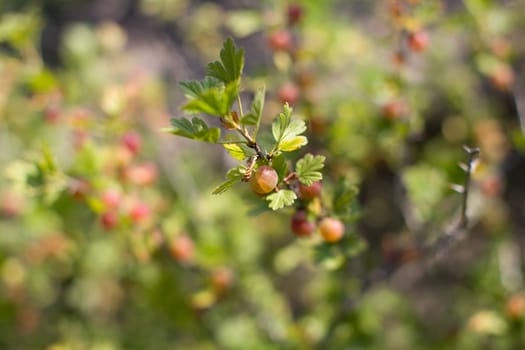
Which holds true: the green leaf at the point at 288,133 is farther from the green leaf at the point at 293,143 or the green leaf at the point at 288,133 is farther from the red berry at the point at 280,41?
the red berry at the point at 280,41

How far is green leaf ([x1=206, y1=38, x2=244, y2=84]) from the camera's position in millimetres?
801

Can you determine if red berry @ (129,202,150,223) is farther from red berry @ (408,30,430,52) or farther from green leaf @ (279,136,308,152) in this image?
red berry @ (408,30,430,52)

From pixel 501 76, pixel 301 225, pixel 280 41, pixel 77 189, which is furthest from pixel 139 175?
pixel 501 76

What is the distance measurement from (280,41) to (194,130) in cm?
78

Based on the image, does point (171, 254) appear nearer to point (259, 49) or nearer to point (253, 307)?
point (253, 307)

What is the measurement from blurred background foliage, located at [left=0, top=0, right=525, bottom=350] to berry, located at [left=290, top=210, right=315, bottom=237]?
0.38 ft

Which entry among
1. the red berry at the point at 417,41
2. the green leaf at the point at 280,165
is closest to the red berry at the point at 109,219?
the green leaf at the point at 280,165

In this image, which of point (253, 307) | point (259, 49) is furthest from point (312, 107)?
point (259, 49)

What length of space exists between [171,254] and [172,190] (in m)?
0.76

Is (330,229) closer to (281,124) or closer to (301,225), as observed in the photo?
(301,225)

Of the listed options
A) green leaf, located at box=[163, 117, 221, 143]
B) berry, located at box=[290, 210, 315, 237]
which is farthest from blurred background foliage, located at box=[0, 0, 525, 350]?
green leaf, located at box=[163, 117, 221, 143]

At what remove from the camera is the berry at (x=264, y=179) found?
856 mm

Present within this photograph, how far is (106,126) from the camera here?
1.52m

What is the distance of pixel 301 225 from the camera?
3.59 feet
